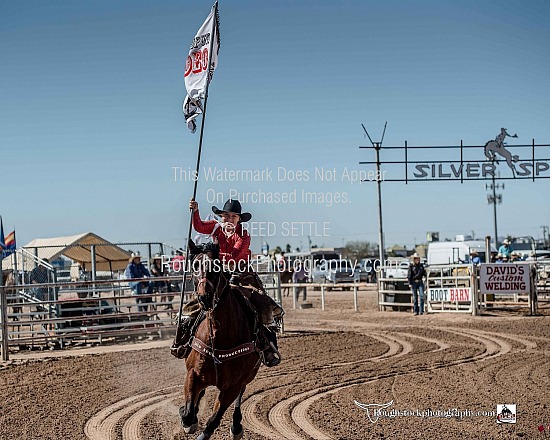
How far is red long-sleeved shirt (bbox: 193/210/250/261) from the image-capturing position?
314 inches

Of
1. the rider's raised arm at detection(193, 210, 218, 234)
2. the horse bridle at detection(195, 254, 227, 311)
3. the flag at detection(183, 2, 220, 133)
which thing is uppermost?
the flag at detection(183, 2, 220, 133)

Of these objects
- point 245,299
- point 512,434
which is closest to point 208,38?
point 245,299

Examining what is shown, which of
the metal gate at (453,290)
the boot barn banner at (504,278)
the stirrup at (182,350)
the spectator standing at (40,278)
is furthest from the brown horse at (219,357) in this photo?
the boot barn banner at (504,278)

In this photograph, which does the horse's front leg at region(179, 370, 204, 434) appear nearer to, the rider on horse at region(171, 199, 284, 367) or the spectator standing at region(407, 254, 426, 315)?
the rider on horse at region(171, 199, 284, 367)

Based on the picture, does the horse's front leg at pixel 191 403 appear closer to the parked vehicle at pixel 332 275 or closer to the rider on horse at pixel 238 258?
the rider on horse at pixel 238 258

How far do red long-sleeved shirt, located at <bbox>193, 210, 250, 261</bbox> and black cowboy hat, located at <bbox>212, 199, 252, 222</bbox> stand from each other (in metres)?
0.14

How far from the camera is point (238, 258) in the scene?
26.2ft

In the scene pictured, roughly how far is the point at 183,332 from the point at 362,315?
15.8 meters

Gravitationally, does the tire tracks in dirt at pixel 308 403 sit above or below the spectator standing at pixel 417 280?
below

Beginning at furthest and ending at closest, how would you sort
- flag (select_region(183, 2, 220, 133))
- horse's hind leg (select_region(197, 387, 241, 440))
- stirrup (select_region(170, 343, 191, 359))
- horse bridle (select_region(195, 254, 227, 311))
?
flag (select_region(183, 2, 220, 133)) < stirrup (select_region(170, 343, 191, 359)) < horse's hind leg (select_region(197, 387, 241, 440)) < horse bridle (select_region(195, 254, 227, 311))

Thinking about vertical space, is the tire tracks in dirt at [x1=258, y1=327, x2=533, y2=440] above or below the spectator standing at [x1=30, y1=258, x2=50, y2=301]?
below

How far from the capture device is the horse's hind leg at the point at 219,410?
698 cm

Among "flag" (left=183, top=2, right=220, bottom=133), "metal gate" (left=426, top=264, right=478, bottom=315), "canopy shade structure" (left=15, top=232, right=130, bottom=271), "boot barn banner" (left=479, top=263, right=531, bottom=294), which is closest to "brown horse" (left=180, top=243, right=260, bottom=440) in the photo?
"flag" (left=183, top=2, right=220, bottom=133)

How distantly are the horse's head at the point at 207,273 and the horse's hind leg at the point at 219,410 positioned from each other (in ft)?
3.46
